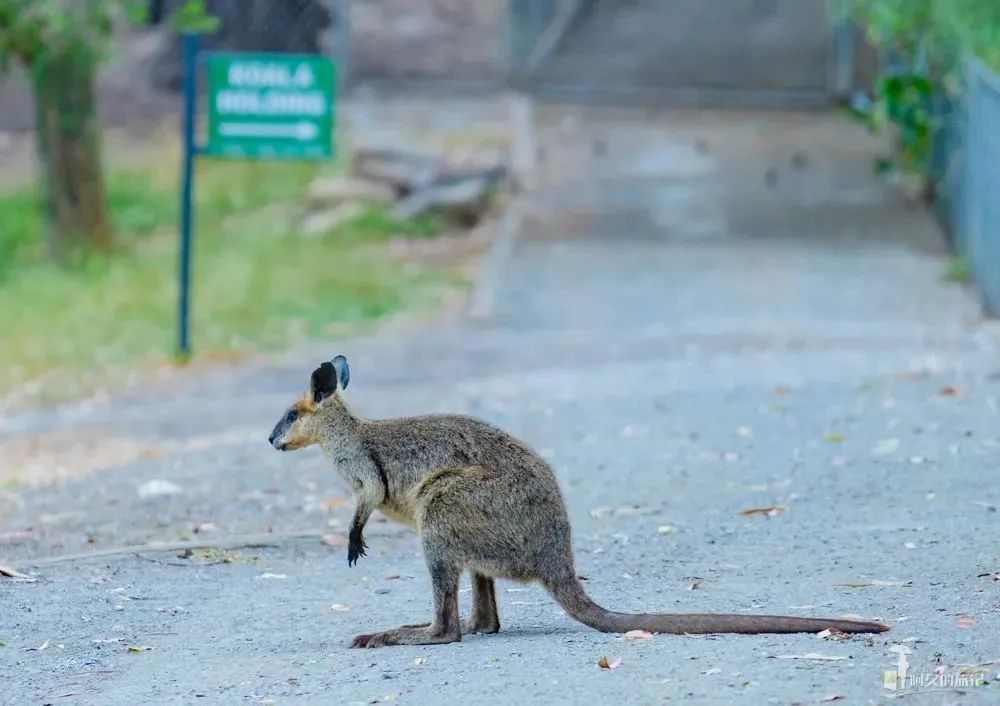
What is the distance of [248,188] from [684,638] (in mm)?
16398

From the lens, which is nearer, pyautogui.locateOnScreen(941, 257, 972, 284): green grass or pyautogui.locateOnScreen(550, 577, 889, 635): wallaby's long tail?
pyautogui.locateOnScreen(550, 577, 889, 635): wallaby's long tail

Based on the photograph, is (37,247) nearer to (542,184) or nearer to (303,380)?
(542,184)

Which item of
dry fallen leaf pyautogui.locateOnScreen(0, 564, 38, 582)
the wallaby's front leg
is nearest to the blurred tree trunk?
dry fallen leaf pyautogui.locateOnScreen(0, 564, 38, 582)

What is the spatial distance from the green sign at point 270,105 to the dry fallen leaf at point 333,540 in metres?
5.67

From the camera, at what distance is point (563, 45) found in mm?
22812

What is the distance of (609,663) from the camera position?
5.23 m

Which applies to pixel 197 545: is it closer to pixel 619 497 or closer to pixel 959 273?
pixel 619 497

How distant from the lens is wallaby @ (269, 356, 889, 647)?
18.1ft

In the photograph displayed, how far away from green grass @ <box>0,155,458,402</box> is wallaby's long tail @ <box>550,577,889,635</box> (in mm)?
7897

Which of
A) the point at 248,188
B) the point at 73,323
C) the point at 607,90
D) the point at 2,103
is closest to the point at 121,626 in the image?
the point at 73,323

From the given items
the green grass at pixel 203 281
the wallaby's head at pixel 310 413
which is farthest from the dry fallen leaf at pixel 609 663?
the green grass at pixel 203 281

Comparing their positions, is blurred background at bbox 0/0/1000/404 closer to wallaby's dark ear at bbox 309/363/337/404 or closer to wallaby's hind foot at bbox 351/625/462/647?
wallaby's dark ear at bbox 309/363/337/404

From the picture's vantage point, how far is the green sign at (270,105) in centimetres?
1285

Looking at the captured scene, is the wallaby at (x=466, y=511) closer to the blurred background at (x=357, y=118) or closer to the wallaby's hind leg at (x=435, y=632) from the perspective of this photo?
the wallaby's hind leg at (x=435, y=632)
